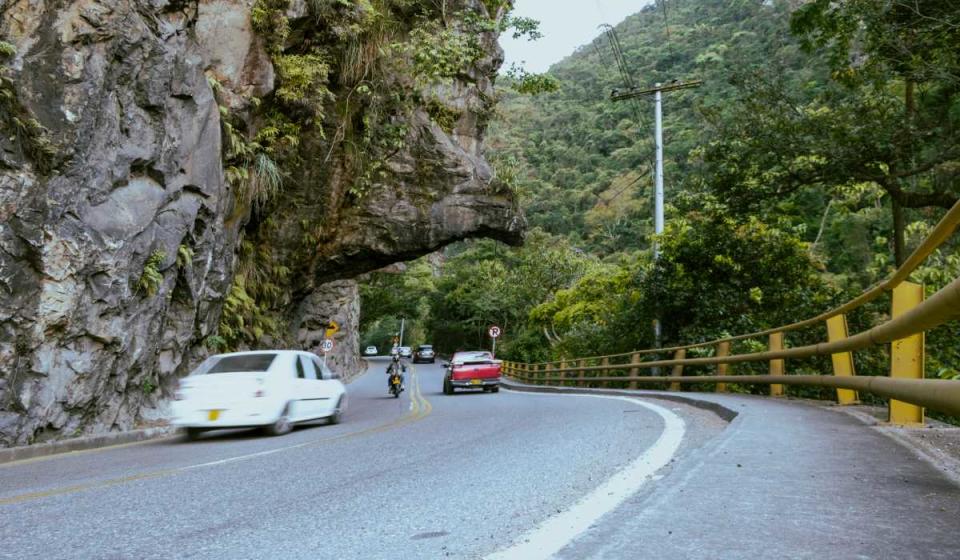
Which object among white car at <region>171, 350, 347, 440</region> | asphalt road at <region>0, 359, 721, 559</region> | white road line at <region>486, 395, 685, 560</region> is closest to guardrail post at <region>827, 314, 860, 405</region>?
asphalt road at <region>0, 359, 721, 559</region>

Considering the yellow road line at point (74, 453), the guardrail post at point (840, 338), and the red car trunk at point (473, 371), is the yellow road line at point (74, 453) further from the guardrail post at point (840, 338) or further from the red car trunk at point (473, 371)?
the red car trunk at point (473, 371)

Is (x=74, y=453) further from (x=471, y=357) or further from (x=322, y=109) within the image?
(x=471, y=357)

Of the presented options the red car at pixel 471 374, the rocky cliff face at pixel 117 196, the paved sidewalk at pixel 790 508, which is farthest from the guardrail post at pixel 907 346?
the red car at pixel 471 374

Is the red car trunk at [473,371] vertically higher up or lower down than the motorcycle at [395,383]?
higher up

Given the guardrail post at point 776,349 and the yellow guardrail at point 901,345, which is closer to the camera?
the yellow guardrail at point 901,345

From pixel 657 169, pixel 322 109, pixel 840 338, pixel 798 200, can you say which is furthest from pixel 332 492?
pixel 798 200

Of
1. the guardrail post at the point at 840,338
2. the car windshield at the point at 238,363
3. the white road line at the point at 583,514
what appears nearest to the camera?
the white road line at the point at 583,514

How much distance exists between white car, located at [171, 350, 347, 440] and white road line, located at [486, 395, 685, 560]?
7323 millimetres

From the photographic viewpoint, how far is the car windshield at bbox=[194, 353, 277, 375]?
483 inches

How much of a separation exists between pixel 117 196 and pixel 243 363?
14.1ft

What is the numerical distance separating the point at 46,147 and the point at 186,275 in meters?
4.56

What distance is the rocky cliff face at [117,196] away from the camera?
11.8m

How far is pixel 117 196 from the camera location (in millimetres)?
13609

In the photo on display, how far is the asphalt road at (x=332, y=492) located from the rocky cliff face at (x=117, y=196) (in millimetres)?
2927
